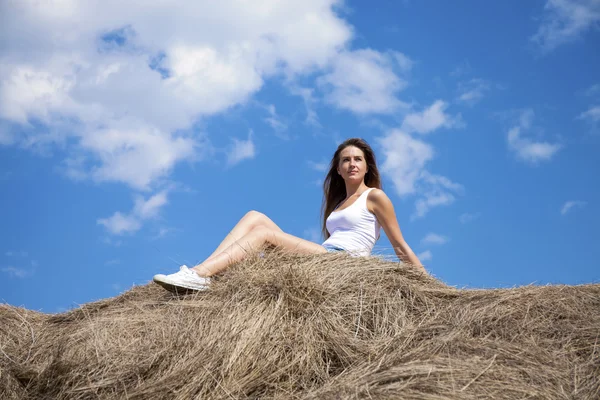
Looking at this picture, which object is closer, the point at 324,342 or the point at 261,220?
the point at 324,342

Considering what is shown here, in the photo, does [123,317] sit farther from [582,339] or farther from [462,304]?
[582,339]

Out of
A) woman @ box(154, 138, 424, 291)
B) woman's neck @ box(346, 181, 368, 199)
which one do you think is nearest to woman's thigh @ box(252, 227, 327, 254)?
woman @ box(154, 138, 424, 291)

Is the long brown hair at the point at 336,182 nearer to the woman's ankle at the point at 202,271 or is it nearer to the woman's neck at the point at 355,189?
the woman's neck at the point at 355,189

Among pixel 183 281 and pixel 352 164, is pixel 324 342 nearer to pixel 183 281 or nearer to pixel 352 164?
pixel 183 281

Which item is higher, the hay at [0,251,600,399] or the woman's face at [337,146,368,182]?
the woman's face at [337,146,368,182]

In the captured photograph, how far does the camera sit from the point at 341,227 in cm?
549

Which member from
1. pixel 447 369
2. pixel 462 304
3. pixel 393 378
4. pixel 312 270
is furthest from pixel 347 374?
pixel 462 304

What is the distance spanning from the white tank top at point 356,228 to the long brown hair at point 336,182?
0.58 metres

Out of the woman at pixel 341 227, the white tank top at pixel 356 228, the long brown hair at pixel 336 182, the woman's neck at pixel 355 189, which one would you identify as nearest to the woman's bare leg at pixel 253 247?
the woman at pixel 341 227

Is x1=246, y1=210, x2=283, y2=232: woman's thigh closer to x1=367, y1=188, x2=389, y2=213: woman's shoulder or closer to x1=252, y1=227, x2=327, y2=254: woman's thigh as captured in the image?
x1=252, y1=227, x2=327, y2=254: woman's thigh

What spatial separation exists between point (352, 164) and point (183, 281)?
7.03 feet

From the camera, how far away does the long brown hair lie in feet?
19.7

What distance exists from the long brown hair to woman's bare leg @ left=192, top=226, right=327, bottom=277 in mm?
1249

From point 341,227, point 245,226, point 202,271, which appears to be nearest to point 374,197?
point 341,227
